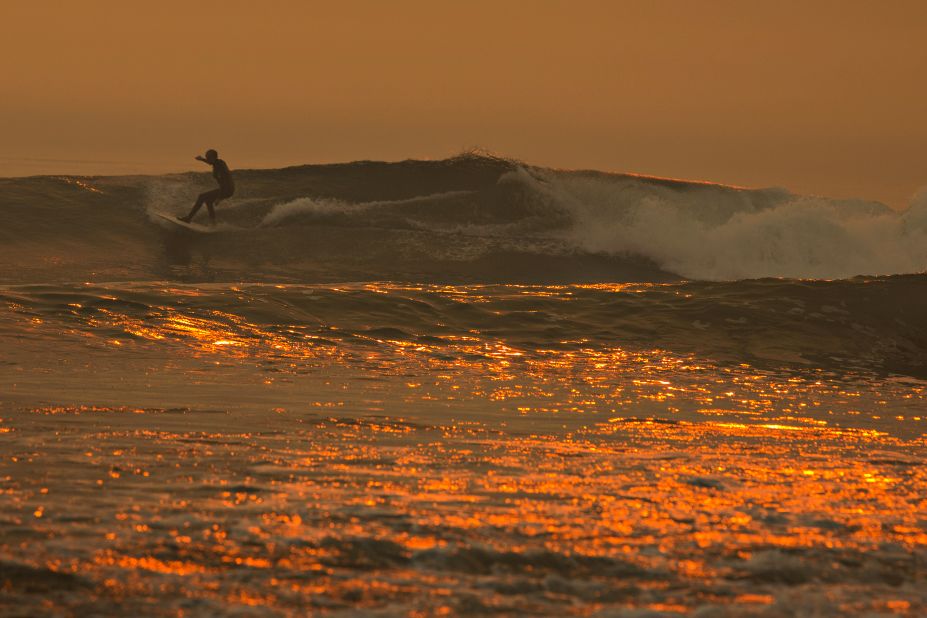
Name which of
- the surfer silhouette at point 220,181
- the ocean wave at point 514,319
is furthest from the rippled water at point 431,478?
the surfer silhouette at point 220,181

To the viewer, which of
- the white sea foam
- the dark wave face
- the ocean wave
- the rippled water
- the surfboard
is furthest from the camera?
the white sea foam

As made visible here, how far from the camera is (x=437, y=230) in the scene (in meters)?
26.6

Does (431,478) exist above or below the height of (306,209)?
below

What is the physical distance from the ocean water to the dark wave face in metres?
8.77

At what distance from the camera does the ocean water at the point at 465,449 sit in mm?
3223

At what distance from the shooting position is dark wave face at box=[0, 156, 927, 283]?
2231cm

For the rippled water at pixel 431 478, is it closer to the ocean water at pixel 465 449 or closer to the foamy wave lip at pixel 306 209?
the ocean water at pixel 465 449

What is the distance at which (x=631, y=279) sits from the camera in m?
24.7

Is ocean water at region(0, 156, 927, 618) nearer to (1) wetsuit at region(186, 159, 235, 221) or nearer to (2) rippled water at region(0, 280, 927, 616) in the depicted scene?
(2) rippled water at region(0, 280, 927, 616)

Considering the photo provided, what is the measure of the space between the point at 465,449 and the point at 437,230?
21.5m

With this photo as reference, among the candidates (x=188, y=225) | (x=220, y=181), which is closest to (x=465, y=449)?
(x=220, y=181)

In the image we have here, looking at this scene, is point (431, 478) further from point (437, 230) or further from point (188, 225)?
point (437, 230)

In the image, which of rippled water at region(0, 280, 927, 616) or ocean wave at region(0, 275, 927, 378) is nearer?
rippled water at region(0, 280, 927, 616)

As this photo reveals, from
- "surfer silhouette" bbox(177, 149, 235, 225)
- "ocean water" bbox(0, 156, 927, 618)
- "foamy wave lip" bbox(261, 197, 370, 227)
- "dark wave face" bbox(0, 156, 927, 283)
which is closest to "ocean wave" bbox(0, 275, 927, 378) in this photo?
"ocean water" bbox(0, 156, 927, 618)
